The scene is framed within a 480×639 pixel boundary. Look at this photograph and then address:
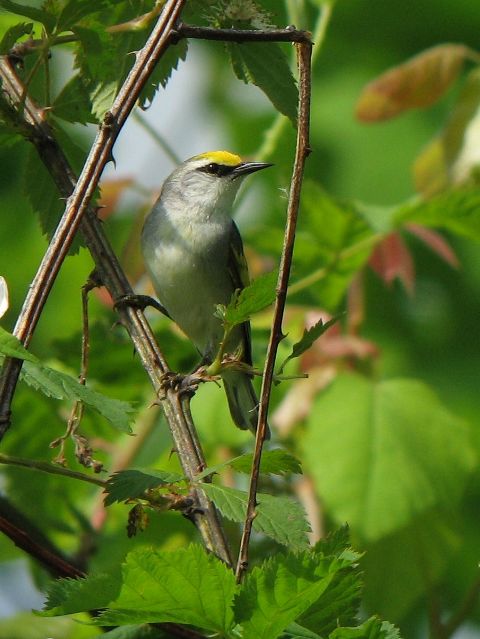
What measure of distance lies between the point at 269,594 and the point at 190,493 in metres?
0.37

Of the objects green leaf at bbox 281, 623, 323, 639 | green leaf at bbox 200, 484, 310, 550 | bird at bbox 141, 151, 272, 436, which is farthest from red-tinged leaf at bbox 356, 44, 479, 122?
green leaf at bbox 281, 623, 323, 639

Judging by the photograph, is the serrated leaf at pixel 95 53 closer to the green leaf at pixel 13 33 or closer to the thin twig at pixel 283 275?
the green leaf at pixel 13 33

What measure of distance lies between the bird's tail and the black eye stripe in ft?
3.01

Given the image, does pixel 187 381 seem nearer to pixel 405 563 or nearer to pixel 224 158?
pixel 405 563

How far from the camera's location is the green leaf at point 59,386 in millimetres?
1437

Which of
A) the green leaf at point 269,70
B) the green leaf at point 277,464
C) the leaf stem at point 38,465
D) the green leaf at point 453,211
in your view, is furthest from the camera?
the green leaf at point 453,211

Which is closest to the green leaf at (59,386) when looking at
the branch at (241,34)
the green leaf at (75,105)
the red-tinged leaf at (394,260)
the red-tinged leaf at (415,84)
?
the branch at (241,34)

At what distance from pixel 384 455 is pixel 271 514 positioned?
1783 mm

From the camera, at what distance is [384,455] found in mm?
3367

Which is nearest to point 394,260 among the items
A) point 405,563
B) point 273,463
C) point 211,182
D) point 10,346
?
point 405,563

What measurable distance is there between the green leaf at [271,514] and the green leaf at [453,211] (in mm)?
1696

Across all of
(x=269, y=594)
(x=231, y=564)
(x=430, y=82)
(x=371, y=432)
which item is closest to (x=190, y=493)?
(x=231, y=564)

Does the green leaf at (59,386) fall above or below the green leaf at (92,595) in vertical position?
above

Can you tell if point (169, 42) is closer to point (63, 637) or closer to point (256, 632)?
point (256, 632)
